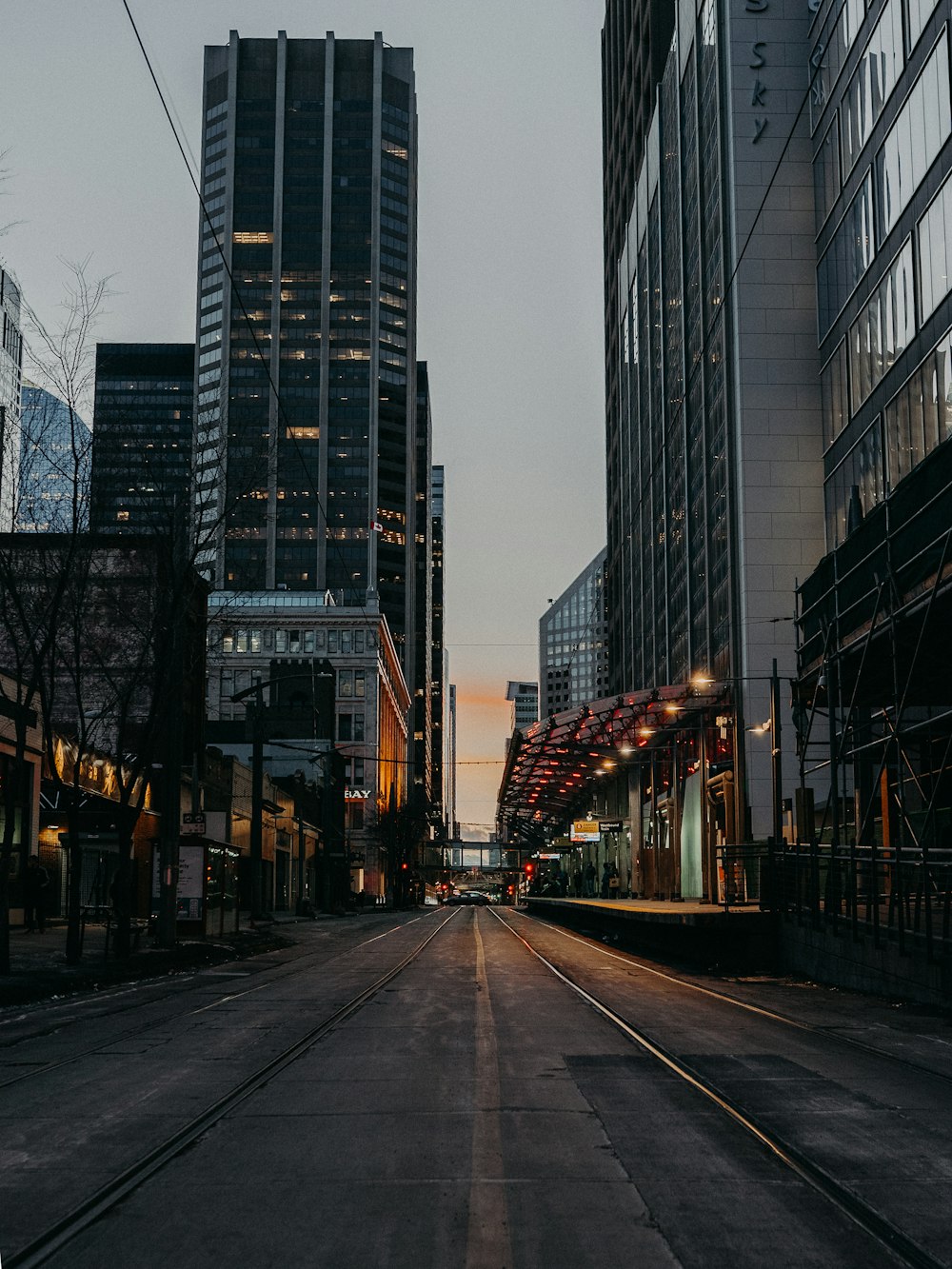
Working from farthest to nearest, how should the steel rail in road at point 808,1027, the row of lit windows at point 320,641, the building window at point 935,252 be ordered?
the row of lit windows at point 320,641 < the building window at point 935,252 < the steel rail in road at point 808,1027

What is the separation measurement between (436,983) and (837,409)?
2483 cm

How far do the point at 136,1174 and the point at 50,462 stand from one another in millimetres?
16907

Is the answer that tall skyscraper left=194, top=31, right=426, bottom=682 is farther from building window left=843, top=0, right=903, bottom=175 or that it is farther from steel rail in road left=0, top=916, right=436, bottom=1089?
steel rail in road left=0, top=916, right=436, bottom=1089

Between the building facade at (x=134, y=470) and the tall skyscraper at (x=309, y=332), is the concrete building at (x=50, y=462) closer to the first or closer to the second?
the building facade at (x=134, y=470)

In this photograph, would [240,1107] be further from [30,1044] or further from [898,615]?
[898,615]

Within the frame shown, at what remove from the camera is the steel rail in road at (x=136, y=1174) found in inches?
216

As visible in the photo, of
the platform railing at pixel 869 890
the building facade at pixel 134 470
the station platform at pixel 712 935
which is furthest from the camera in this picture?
the station platform at pixel 712 935

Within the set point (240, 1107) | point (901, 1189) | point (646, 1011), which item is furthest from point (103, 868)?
point (901, 1189)

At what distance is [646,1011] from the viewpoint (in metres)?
16.7

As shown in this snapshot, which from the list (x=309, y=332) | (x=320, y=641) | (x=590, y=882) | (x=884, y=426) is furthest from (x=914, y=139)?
(x=309, y=332)

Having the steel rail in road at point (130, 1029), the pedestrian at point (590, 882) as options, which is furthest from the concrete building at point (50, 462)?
the pedestrian at point (590, 882)

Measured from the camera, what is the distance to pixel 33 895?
31.6 metres

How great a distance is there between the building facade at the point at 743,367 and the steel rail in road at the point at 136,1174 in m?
31.8

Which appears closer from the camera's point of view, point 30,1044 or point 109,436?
point 30,1044
